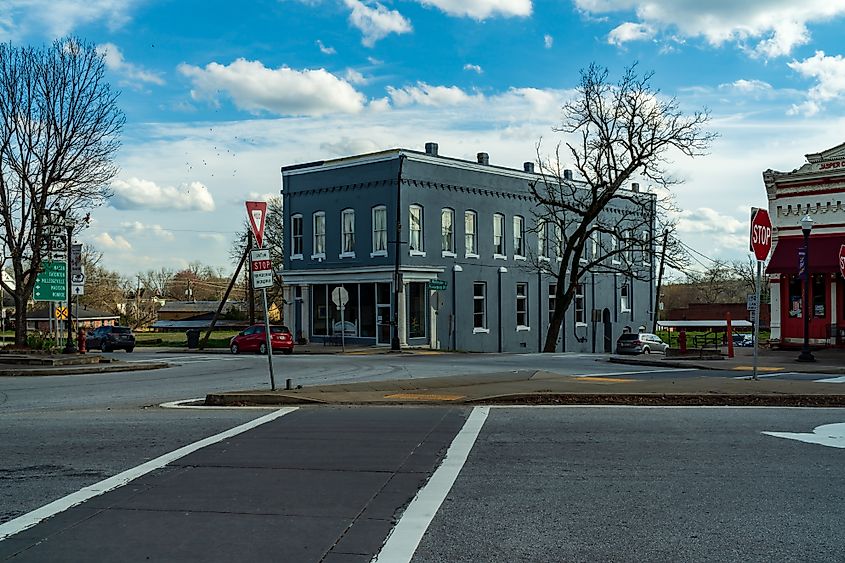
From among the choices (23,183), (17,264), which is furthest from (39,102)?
(17,264)

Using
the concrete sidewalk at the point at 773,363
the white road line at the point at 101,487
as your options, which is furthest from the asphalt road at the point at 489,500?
the concrete sidewalk at the point at 773,363

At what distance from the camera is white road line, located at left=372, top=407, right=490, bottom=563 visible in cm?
620

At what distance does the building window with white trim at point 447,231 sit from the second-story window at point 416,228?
1.36 metres

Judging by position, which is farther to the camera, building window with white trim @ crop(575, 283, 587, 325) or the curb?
building window with white trim @ crop(575, 283, 587, 325)

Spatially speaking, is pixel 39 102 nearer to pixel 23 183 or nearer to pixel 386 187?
pixel 23 183

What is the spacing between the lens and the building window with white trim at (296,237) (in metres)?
45.8

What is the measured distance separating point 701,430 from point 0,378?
19326mm

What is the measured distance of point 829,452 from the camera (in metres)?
9.58

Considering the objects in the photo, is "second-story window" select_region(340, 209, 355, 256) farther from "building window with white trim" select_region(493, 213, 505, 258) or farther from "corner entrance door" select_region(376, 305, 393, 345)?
"building window with white trim" select_region(493, 213, 505, 258)

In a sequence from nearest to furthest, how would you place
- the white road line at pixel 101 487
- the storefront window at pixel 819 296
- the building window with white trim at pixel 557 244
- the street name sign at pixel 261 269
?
the white road line at pixel 101 487 < the street name sign at pixel 261 269 < the storefront window at pixel 819 296 < the building window with white trim at pixel 557 244

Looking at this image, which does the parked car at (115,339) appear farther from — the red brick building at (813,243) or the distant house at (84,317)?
the distant house at (84,317)

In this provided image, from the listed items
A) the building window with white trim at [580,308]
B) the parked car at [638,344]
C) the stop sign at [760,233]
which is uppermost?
the stop sign at [760,233]

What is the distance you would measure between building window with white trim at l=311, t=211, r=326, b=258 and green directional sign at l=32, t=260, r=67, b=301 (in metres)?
16.7

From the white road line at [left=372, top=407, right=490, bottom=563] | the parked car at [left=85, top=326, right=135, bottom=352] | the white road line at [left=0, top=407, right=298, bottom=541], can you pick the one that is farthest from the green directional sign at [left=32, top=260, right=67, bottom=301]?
the white road line at [left=372, top=407, right=490, bottom=563]
